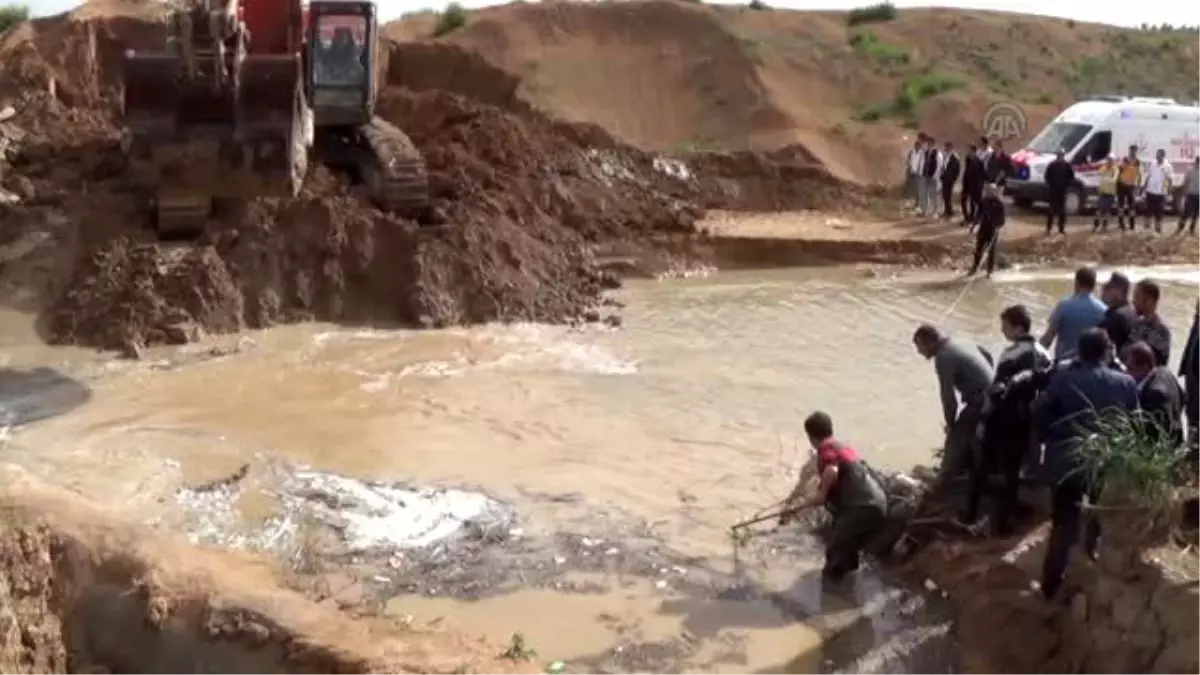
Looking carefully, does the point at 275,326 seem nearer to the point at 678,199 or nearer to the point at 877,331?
the point at 877,331

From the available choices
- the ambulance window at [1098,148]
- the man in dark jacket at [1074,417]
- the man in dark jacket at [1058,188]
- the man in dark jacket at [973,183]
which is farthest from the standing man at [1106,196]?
the man in dark jacket at [1074,417]

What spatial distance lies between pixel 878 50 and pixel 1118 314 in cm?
3076

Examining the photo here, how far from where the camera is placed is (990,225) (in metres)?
19.4

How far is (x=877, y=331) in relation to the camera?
16.9m

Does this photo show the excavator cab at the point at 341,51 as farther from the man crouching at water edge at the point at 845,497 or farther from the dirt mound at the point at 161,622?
the dirt mound at the point at 161,622

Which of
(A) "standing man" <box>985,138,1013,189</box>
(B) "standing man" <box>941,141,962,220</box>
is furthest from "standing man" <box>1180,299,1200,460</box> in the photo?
(B) "standing man" <box>941,141,962,220</box>

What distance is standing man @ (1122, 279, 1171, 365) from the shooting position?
8680 millimetres

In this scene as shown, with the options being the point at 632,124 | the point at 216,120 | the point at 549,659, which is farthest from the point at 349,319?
the point at 632,124

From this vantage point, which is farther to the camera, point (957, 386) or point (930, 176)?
point (930, 176)

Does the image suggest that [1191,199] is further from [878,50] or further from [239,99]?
[878,50]

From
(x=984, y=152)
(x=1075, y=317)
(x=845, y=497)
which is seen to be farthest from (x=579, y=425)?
(x=984, y=152)

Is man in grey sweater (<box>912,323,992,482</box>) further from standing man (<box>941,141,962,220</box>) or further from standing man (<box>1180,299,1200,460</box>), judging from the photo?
standing man (<box>941,141,962,220</box>)

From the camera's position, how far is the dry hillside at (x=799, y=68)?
33.6 meters

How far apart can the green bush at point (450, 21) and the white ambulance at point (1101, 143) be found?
56.4 ft
